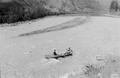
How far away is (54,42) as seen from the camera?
108 inches

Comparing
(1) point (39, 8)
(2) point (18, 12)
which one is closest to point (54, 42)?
(2) point (18, 12)

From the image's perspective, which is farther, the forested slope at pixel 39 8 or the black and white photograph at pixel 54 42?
the forested slope at pixel 39 8

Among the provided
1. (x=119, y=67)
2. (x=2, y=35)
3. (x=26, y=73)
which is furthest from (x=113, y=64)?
(x=2, y=35)

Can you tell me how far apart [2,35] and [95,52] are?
1.74 metres

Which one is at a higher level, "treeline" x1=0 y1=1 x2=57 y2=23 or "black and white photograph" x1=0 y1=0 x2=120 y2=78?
"treeline" x1=0 y1=1 x2=57 y2=23

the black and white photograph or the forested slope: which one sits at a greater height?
the forested slope

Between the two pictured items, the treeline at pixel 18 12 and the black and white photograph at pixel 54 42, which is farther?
the treeline at pixel 18 12

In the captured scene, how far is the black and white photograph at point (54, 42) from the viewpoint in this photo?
1.85m

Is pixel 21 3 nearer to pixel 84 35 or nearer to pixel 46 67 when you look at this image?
pixel 84 35

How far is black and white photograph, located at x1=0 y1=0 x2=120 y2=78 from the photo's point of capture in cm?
185

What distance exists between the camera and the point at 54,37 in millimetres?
2988

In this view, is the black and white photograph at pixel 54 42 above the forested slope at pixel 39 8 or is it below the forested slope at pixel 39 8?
below

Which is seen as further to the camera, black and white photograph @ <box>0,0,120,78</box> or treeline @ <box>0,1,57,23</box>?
treeline @ <box>0,1,57,23</box>

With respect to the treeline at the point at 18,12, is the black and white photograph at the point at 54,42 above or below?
below
